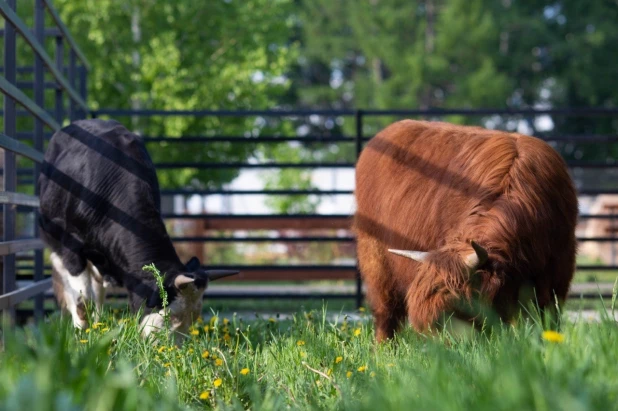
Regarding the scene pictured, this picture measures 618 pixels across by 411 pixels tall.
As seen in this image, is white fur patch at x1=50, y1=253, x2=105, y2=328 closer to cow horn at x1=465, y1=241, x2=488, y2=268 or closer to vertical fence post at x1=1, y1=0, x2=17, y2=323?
vertical fence post at x1=1, y1=0, x2=17, y2=323

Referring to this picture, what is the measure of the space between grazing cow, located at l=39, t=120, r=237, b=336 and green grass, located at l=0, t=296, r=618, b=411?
36.7 inches

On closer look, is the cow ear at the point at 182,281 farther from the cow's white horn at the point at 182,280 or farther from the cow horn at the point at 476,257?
the cow horn at the point at 476,257

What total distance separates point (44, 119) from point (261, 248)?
13887 millimetres

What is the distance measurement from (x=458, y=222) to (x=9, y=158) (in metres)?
2.95

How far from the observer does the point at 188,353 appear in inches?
170

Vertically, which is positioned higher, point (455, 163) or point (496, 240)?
point (455, 163)

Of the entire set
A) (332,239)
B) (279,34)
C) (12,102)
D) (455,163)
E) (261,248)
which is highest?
(279,34)

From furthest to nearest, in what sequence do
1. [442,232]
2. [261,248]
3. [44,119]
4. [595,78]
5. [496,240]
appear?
[595,78] → [261,248] → [44,119] → [442,232] → [496,240]

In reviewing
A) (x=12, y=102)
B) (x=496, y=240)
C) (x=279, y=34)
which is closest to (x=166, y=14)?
(x=279, y=34)

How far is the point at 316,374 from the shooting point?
411 cm

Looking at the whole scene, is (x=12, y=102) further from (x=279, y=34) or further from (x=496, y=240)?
(x=279, y=34)

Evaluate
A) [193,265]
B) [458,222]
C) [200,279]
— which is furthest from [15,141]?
[458,222]

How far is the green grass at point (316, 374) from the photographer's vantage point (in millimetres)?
2404

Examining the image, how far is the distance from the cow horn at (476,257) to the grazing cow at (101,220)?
1760mm
